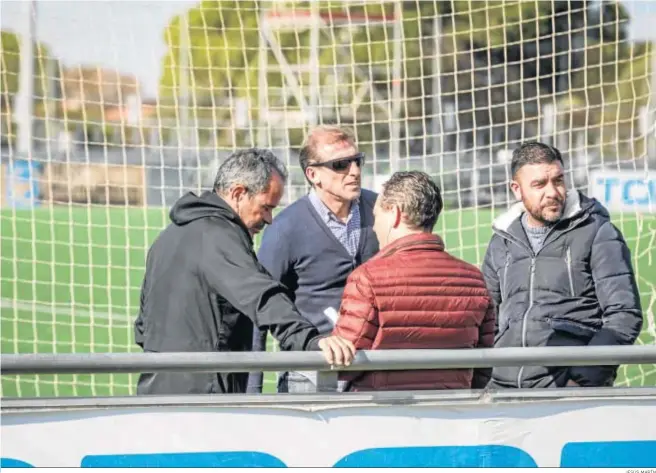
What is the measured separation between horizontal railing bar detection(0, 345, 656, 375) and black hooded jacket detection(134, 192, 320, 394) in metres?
0.26

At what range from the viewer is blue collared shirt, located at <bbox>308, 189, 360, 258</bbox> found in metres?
4.49

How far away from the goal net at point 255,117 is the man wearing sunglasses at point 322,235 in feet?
Answer: 10.7

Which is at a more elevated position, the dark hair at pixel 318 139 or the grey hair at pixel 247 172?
the dark hair at pixel 318 139

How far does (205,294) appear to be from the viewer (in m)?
3.55

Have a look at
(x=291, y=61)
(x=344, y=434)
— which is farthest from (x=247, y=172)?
(x=291, y=61)

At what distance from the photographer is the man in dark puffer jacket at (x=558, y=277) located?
4.07m

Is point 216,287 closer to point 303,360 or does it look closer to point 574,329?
point 303,360

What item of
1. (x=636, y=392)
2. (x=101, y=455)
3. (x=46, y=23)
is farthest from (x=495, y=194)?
(x=101, y=455)

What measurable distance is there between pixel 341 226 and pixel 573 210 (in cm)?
96

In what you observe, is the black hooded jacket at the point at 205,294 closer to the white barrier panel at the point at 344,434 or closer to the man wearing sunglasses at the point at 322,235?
the white barrier panel at the point at 344,434

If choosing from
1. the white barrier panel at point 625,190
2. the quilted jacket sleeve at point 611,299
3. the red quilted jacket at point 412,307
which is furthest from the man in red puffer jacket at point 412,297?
the white barrier panel at point 625,190

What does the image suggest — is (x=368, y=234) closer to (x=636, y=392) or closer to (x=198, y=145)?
(x=636, y=392)

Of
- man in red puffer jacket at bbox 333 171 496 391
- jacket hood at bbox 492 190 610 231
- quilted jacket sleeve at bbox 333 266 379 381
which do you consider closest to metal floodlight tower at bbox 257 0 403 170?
jacket hood at bbox 492 190 610 231

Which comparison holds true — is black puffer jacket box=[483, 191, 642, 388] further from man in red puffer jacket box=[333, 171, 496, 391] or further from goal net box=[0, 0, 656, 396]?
goal net box=[0, 0, 656, 396]
